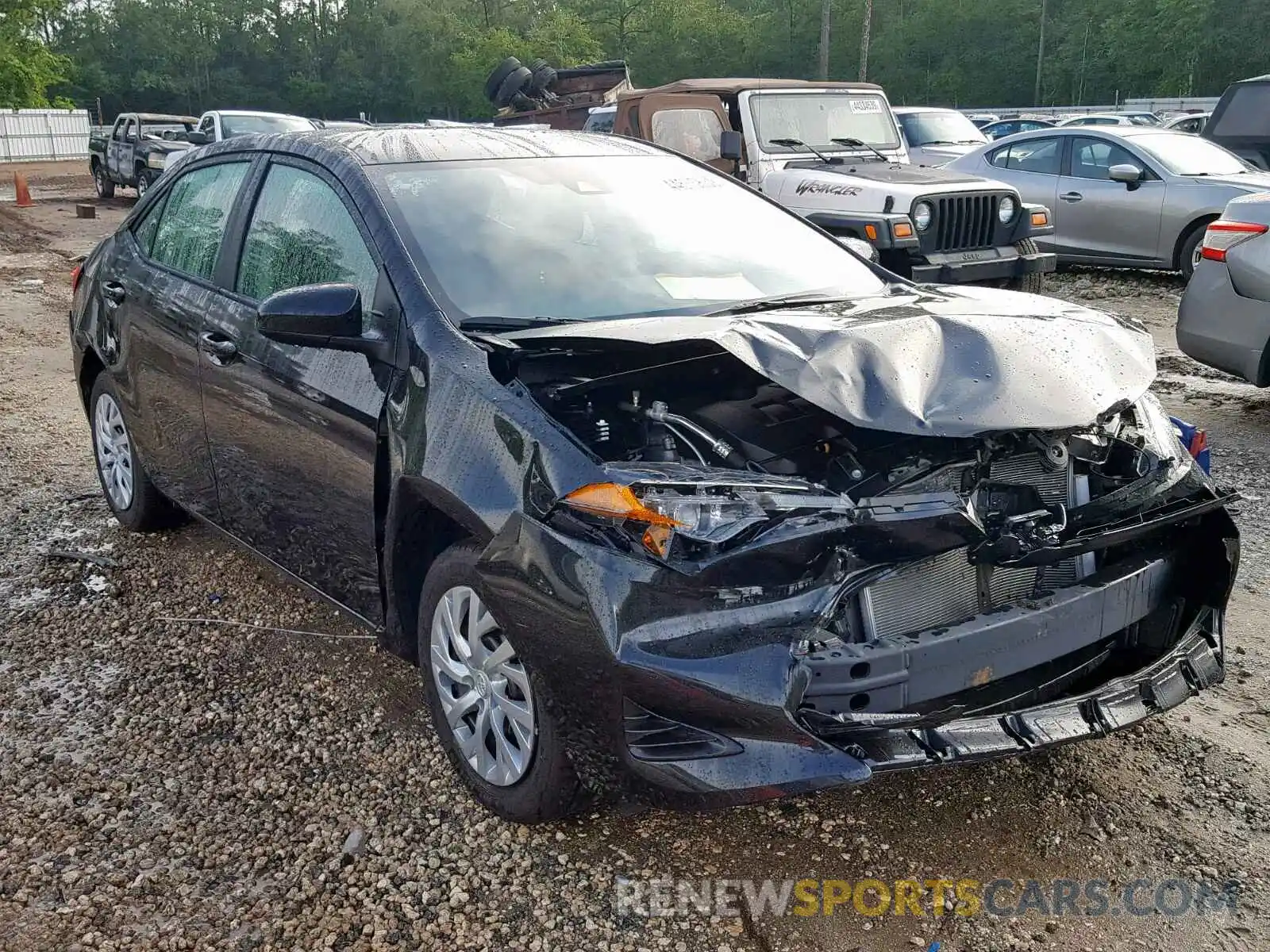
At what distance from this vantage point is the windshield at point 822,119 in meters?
10.1

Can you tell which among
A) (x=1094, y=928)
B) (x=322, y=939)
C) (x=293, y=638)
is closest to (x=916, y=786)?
(x=1094, y=928)

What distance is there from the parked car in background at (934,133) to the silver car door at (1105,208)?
9.48 feet

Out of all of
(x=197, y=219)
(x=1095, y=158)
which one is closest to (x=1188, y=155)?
(x=1095, y=158)

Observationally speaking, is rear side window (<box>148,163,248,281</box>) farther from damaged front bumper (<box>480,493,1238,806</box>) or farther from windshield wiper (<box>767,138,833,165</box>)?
windshield wiper (<box>767,138,833,165</box>)

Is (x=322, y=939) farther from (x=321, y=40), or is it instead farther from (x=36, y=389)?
(x=321, y=40)

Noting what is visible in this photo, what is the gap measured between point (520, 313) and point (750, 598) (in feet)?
3.96

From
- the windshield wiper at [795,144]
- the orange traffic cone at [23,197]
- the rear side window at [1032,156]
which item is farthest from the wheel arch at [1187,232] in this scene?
the orange traffic cone at [23,197]

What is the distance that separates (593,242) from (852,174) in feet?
20.5

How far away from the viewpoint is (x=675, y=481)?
2.54 m

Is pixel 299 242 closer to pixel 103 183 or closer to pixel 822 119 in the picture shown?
pixel 822 119

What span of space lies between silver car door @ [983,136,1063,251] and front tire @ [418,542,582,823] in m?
10.4

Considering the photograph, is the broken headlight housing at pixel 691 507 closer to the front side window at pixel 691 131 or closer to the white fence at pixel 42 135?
the front side window at pixel 691 131

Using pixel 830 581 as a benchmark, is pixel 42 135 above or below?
above

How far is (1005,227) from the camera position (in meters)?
9.13
